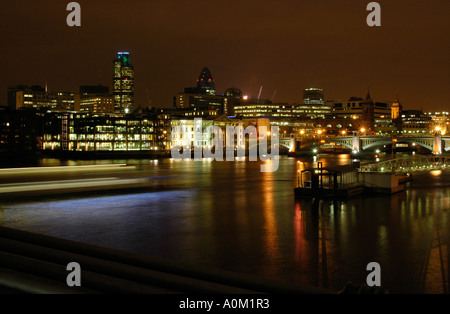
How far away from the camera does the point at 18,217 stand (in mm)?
16406

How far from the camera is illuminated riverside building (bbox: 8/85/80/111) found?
146375mm

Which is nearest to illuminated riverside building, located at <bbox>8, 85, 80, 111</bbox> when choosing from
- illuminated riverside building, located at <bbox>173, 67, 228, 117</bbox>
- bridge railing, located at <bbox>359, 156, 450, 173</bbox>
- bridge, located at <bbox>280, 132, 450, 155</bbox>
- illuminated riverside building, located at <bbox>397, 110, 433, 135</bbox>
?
illuminated riverside building, located at <bbox>173, 67, 228, 117</bbox>

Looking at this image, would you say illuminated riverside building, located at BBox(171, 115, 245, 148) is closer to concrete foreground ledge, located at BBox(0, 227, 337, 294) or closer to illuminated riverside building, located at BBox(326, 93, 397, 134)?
illuminated riverside building, located at BBox(326, 93, 397, 134)

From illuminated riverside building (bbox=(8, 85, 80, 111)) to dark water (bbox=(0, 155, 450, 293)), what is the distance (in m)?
129

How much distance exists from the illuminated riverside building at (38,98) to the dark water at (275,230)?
5085 inches

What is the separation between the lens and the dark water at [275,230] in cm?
991

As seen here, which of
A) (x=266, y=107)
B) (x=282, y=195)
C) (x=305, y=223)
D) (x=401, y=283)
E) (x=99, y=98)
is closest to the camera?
(x=401, y=283)

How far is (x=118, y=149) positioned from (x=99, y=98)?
9297 centimetres

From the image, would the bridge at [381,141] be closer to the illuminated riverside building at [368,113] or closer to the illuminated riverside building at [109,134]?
the illuminated riverside building at [109,134]

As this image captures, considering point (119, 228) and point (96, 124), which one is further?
point (96, 124)

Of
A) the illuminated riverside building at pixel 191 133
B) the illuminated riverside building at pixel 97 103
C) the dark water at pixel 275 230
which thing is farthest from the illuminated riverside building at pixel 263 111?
the dark water at pixel 275 230
